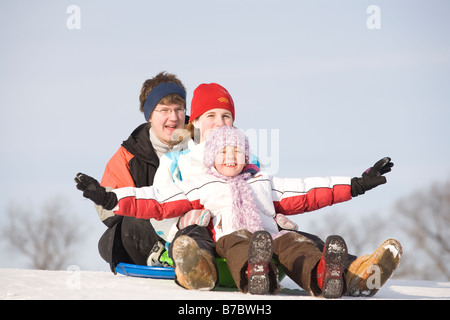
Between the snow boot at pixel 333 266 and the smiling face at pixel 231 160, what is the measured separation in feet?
3.10

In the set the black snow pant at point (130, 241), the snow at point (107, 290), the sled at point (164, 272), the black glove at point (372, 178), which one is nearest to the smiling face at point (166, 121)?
the black snow pant at point (130, 241)

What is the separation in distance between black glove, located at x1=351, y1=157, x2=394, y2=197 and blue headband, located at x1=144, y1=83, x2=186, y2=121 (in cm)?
159

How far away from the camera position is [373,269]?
125 inches

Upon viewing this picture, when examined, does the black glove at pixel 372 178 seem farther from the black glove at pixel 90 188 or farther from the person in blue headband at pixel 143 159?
the black glove at pixel 90 188

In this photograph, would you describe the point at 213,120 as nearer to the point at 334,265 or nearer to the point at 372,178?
the point at 372,178

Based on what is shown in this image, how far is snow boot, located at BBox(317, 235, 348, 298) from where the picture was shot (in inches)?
115

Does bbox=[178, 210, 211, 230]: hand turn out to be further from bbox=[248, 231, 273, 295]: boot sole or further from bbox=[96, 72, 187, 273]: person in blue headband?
bbox=[248, 231, 273, 295]: boot sole

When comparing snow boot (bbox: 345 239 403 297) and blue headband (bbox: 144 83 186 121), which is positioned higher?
blue headband (bbox: 144 83 186 121)

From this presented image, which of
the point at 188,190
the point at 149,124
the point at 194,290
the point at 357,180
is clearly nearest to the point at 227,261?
the point at 194,290

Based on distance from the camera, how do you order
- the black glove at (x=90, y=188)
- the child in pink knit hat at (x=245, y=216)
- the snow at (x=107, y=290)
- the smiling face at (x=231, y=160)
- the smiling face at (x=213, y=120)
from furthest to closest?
the smiling face at (x=213, y=120)
the smiling face at (x=231, y=160)
the black glove at (x=90, y=188)
the child in pink knit hat at (x=245, y=216)
the snow at (x=107, y=290)

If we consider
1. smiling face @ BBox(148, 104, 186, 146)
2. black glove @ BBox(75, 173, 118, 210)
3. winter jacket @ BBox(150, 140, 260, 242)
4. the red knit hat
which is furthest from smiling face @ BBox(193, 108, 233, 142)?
black glove @ BBox(75, 173, 118, 210)

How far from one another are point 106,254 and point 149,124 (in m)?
1.10

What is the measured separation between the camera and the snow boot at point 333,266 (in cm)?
292

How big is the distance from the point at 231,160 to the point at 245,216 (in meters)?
0.37
